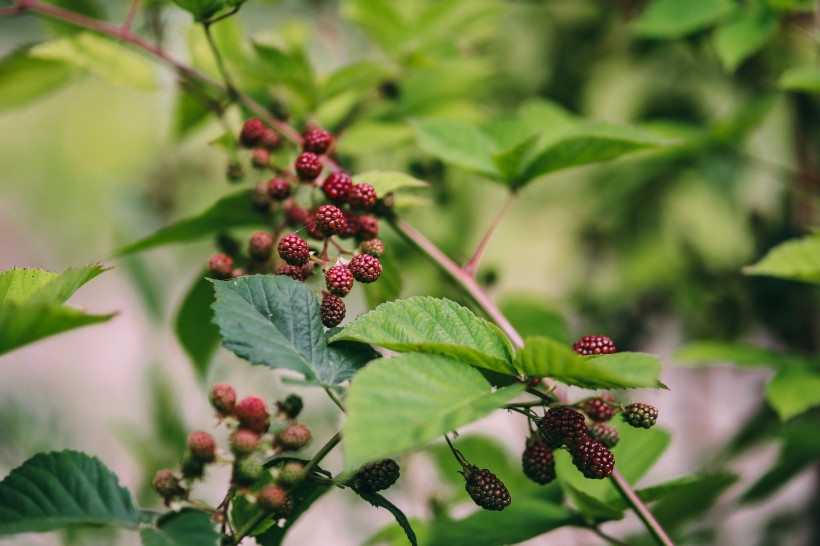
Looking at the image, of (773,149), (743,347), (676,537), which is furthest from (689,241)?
(676,537)

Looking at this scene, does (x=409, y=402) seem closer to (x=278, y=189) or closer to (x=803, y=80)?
(x=278, y=189)

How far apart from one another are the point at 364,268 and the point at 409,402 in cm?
19

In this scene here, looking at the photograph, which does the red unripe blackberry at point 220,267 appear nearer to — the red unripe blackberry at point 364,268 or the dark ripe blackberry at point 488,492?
the red unripe blackberry at point 364,268

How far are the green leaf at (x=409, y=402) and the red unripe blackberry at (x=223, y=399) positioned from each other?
0.15 m

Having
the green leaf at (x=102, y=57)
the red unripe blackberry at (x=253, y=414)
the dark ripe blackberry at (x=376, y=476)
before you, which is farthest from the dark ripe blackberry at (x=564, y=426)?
the green leaf at (x=102, y=57)

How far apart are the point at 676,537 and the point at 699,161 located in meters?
0.80

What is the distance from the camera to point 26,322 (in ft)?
1.86

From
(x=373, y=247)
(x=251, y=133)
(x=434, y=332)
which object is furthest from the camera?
(x=251, y=133)

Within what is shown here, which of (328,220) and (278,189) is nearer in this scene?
(328,220)

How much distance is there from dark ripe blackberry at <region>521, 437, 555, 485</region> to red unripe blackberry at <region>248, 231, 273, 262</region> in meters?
0.36

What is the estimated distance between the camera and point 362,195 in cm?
79

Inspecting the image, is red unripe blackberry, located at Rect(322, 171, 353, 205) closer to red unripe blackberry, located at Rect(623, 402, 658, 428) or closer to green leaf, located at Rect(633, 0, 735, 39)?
red unripe blackberry, located at Rect(623, 402, 658, 428)

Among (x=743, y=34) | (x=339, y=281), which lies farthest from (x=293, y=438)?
(x=743, y=34)

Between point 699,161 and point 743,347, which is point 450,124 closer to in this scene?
point 743,347
